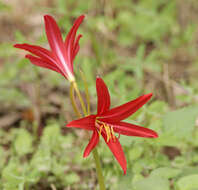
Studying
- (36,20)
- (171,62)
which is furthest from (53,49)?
(36,20)

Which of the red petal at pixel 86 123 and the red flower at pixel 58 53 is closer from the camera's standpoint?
the red petal at pixel 86 123

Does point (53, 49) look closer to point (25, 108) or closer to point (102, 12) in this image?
point (25, 108)

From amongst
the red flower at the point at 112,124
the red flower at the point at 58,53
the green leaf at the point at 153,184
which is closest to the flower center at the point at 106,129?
the red flower at the point at 112,124

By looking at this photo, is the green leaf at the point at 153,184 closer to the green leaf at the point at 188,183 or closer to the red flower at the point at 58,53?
the green leaf at the point at 188,183

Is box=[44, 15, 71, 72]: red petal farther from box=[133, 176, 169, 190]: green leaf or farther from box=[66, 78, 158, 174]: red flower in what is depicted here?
box=[133, 176, 169, 190]: green leaf

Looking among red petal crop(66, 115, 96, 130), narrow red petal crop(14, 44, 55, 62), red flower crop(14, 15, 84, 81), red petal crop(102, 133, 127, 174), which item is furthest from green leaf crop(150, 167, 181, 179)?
narrow red petal crop(14, 44, 55, 62)

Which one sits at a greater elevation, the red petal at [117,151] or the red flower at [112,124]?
the red flower at [112,124]
